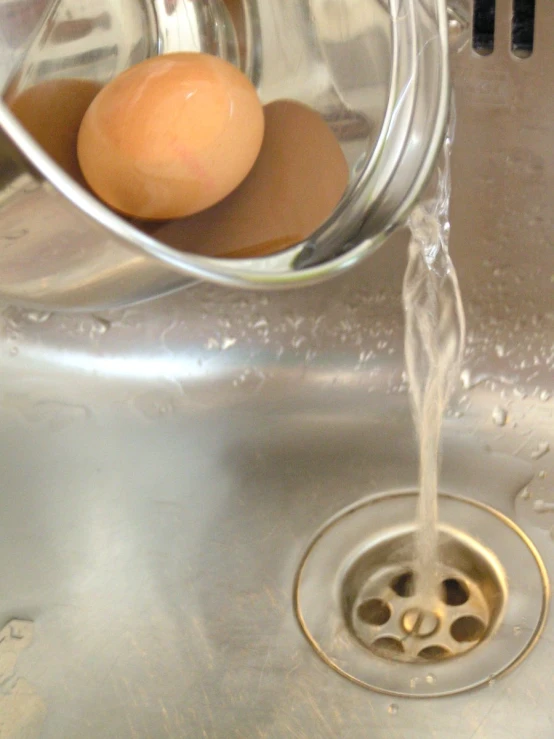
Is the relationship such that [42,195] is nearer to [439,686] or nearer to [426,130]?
[426,130]

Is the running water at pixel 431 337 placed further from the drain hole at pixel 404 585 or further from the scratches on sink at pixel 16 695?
the scratches on sink at pixel 16 695

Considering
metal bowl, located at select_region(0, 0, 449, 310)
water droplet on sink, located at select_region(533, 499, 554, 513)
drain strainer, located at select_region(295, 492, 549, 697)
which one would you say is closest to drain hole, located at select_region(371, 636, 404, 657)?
drain strainer, located at select_region(295, 492, 549, 697)

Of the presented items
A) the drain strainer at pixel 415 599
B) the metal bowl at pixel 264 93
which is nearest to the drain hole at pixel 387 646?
the drain strainer at pixel 415 599

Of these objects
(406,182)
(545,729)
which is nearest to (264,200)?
(406,182)

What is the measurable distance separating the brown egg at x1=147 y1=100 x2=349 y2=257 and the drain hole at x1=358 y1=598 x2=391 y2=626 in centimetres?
24

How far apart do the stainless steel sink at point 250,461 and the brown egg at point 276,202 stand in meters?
0.14

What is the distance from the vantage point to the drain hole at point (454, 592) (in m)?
0.50

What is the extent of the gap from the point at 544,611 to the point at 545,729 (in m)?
0.07

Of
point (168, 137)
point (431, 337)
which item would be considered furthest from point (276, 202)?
point (431, 337)

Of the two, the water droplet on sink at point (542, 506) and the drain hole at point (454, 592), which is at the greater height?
the water droplet on sink at point (542, 506)

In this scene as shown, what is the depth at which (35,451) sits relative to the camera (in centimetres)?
56

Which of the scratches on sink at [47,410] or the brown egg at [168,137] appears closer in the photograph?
the brown egg at [168,137]

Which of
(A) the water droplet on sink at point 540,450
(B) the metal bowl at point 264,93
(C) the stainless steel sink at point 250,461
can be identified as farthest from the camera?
(A) the water droplet on sink at point 540,450

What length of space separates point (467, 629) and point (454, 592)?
3 centimetres
